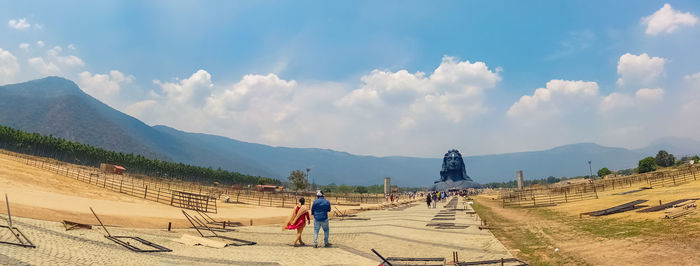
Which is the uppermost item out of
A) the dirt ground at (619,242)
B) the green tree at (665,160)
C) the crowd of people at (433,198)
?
the green tree at (665,160)

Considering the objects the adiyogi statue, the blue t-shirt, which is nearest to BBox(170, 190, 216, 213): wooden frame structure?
the blue t-shirt

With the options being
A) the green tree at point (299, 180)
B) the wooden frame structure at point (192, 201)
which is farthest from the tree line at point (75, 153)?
the wooden frame structure at point (192, 201)

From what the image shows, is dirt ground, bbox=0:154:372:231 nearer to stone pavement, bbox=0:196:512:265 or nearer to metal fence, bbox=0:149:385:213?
metal fence, bbox=0:149:385:213

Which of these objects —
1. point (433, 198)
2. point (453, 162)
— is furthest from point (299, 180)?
point (453, 162)

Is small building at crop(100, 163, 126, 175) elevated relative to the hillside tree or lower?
lower

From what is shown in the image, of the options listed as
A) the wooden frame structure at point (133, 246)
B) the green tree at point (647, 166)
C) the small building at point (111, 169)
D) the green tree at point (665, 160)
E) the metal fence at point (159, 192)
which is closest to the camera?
the wooden frame structure at point (133, 246)

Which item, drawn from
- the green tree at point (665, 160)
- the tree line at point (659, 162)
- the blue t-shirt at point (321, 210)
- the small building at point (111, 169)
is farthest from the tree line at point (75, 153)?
the green tree at point (665, 160)

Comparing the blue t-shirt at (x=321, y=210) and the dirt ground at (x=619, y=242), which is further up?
the blue t-shirt at (x=321, y=210)

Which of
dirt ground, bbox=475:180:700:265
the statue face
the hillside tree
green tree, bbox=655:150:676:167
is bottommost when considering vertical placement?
dirt ground, bbox=475:180:700:265

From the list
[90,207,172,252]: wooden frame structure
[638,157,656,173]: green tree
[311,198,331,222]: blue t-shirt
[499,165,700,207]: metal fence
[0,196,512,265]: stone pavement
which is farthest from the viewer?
[638,157,656,173]: green tree

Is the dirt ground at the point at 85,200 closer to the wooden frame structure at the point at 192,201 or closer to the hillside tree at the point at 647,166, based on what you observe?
the wooden frame structure at the point at 192,201

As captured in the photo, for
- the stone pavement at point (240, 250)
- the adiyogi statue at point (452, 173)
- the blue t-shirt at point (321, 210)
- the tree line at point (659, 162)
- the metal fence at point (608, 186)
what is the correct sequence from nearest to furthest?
the stone pavement at point (240, 250)
the blue t-shirt at point (321, 210)
the metal fence at point (608, 186)
the tree line at point (659, 162)
the adiyogi statue at point (452, 173)

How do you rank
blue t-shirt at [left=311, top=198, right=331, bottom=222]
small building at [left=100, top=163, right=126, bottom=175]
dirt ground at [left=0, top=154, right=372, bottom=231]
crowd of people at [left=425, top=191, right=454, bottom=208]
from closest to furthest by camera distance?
blue t-shirt at [left=311, top=198, right=331, bottom=222]
dirt ground at [left=0, top=154, right=372, bottom=231]
crowd of people at [left=425, top=191, right=454, bottom=208]
small building at [left=100, top=163, right=126, bottom=175]

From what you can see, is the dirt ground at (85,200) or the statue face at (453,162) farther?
the statue face at (453,162)
